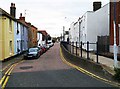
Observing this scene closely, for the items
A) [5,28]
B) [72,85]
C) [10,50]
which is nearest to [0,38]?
[5,28]

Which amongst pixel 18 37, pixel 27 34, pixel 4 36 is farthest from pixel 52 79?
pixel 27 34

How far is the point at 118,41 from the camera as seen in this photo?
26.3 metres

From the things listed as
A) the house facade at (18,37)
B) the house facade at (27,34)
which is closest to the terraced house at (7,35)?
the house facade at (18,37)

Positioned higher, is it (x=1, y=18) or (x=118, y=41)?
(x=1, y=18)

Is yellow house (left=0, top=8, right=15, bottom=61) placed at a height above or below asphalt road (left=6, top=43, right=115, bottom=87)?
above

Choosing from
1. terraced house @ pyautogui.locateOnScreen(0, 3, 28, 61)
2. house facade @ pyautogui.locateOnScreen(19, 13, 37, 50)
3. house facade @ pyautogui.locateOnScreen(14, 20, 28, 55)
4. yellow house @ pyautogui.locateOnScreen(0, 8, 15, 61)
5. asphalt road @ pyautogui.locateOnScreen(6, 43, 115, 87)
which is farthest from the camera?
house facade @ pyautogui.locateOnScreen(19, 13, 37, 50)

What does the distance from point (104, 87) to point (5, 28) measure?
80.6ft

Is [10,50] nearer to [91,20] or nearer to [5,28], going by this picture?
[5,28]

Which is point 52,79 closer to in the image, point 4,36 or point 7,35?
point 4,36

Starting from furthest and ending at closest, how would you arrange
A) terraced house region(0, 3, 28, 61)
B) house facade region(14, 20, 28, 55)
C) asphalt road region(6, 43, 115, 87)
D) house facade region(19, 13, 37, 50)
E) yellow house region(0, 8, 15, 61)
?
house facade region(19, 13, 37, 50)
house facade region(14, 20, 28, 55)
terraced house region(0, 3, 28, 61)
yellow house region(0, 8, 15, 61)
asphalt road region(6, 43, 115, 87)

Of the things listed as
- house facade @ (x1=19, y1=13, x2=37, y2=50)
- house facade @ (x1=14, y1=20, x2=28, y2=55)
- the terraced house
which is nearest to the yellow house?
the terraced house

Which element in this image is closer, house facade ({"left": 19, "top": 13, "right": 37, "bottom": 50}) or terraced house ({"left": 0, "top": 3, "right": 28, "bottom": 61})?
terraced house ({"left": 0, "top": 3, "right": 28, "bottom": 61})

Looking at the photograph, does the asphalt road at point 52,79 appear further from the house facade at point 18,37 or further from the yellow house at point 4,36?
the house facade at point 18,37

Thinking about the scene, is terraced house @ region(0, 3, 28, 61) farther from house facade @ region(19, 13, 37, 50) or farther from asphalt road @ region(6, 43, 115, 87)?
asphalt road @ region(6, 43, 115, 87)
